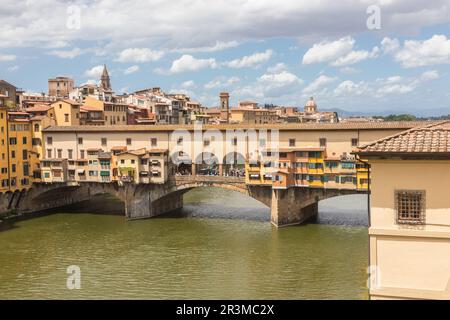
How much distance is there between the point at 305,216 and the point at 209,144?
28.8 ft

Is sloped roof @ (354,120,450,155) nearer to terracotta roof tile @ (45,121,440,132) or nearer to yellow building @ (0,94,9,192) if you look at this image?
terracotta roof tile @ (45,121,440,132)

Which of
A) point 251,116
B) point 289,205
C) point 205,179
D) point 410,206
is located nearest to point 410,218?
point 410,206

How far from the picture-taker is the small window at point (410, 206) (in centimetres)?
838

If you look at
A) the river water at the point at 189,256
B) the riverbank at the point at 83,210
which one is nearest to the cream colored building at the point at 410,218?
the river water at the point at 189,256

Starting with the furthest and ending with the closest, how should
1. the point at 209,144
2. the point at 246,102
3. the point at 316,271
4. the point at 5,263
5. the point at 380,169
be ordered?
the point at 246,102
the point at 209,144
the point at 5,263
the point at 316,271
the point at 380,169

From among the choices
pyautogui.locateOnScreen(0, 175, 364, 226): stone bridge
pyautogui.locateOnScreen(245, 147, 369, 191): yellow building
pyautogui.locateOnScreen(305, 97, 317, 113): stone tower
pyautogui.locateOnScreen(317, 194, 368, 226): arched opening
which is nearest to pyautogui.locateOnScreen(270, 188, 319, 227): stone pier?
pyautogui.locateOnScreen(0, 175, 364, 226): stone bridge

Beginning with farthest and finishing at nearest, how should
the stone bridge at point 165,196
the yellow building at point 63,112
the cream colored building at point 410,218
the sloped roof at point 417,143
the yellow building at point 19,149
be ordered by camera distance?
the yellow building at point 63,112 → the yellow building at point 19,149 → the stone bridge at point 165,196 → the sloped roof at point 417,143 → the cream colored building at point 410,218

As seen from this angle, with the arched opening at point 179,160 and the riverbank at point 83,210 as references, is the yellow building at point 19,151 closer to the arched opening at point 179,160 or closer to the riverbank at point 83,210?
the riverbank at point 83,210

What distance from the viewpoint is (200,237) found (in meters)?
33.6

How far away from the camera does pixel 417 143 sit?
862 cm

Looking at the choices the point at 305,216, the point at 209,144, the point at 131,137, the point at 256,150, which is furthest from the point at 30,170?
the point at 305,216

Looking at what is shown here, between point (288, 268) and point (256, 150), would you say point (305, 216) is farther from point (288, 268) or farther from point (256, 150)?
point (288, 268)

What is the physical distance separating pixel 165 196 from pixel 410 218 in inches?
1338

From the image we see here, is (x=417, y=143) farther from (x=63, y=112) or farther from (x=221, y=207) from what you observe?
(x=63, y=112)
